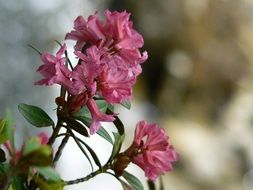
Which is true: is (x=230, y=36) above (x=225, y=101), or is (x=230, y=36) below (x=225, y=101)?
above

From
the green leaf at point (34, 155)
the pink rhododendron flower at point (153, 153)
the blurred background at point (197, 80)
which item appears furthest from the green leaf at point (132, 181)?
the blurred background at point (197, 80)

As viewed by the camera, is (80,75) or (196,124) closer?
(80,75)

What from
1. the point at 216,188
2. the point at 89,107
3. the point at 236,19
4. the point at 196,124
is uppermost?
the point at 236,19

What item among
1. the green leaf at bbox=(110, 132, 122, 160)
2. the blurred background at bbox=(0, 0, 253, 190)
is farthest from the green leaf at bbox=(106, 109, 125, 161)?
the blurred background at bbox=(0, 0, 253, 190)

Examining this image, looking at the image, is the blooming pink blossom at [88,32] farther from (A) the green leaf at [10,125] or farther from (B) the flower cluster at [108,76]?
(A) the green leaf at [10,125]

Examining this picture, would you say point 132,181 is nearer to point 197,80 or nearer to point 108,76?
point 108,76

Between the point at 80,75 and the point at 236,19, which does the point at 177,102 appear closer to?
the point at 236,19

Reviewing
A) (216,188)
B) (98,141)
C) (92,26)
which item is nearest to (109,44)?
(92,26)
